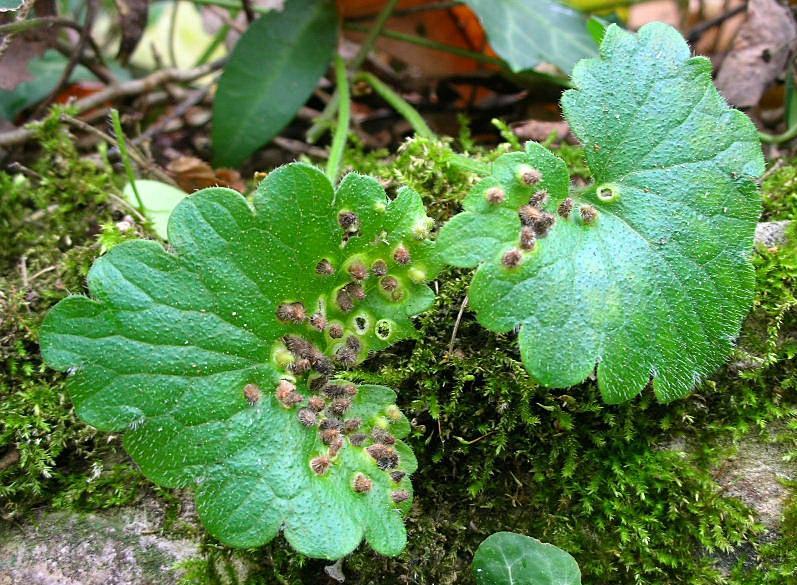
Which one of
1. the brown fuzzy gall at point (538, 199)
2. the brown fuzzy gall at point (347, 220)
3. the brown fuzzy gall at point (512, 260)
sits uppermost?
the brown fuzzy gall at point (538, 199)

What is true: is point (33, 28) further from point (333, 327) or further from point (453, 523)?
point (453, 523)

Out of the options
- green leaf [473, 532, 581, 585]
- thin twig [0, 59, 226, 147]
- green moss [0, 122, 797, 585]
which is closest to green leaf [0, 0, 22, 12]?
thin twig [0, 59, 226, 147]

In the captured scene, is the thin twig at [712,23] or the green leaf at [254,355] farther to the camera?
the thin twig at [712,23]

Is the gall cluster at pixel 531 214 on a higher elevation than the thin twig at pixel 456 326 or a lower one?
higher

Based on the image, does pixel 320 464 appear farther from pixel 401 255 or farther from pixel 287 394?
pixel 401 255

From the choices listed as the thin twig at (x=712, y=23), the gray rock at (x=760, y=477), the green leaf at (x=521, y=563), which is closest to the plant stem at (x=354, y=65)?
the thin twig at (x=712, y=23)

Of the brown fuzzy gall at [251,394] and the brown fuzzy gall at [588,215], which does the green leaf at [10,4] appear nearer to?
the brown fuzzy gall at [251,394]

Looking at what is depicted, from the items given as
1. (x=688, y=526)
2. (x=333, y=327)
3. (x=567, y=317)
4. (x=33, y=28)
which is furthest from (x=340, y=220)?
(x=33, y=28)
